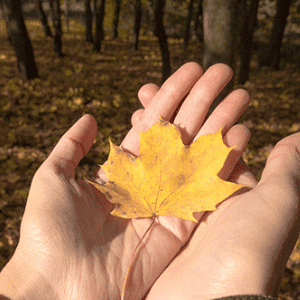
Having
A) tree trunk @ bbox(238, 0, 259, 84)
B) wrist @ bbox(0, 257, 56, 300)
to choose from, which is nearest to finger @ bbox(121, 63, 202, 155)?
wrist @ bbox(0, 257, 56, 300)

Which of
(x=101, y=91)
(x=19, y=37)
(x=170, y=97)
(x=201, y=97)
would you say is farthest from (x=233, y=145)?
(x=19, y=37)

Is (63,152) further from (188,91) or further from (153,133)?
(188,91)

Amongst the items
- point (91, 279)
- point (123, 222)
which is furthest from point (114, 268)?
point (123, 222)

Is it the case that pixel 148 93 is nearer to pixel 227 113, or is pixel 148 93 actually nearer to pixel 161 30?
pixel 227 113

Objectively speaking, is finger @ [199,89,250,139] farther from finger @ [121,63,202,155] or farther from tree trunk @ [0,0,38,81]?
Result: tree trunk @ [0,0,38,81]

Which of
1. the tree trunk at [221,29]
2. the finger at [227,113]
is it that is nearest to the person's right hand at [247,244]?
the finger at [227,113]

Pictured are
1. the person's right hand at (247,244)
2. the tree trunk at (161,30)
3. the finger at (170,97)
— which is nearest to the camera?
the person's right hand at (247,244)

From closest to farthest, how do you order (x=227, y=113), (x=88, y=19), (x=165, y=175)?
1. (x=165, y=175)
2. (x=227, y=113)
3. (x=88, y=19)

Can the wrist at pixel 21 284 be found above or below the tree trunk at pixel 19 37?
below

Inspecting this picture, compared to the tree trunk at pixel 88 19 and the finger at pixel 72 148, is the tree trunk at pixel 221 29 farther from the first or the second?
the tree trunk at pixel 88 19
